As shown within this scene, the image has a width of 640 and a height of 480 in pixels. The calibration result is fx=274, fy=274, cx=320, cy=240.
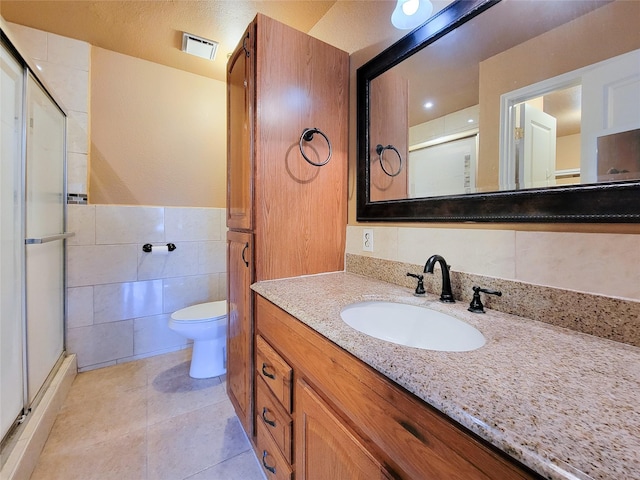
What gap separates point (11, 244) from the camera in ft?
3.86

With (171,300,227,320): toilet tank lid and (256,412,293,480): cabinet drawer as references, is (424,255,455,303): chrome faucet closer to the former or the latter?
(256,412,293,480): cabinet drawer

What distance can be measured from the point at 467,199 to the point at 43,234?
2.07 m

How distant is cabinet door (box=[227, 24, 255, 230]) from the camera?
1187 millimetres

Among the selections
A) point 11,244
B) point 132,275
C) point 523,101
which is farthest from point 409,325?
A: point 132,275

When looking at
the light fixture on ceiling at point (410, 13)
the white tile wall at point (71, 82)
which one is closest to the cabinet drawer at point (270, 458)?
the light fixture on ceiling at point (410, 13)

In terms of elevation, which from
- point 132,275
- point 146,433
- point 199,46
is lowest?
point 146,433

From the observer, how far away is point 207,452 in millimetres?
1303

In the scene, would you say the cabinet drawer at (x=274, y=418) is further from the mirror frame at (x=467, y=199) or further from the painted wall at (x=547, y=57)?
the painted wall at (x=547, y=57)

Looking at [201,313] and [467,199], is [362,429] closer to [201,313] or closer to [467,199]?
[467,199]

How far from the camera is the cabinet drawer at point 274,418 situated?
88 cm

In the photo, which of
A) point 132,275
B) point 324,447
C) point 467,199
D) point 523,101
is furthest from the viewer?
point 132,275

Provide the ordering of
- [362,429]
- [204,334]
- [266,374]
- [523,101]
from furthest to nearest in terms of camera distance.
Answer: [204,334] → [266,374] → [523,101] → [362,429]

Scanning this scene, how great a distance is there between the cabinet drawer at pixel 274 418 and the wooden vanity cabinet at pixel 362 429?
0.15ft

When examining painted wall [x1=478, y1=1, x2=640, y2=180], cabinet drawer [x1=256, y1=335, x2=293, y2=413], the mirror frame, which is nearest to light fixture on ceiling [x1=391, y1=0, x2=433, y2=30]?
the mirror frame
